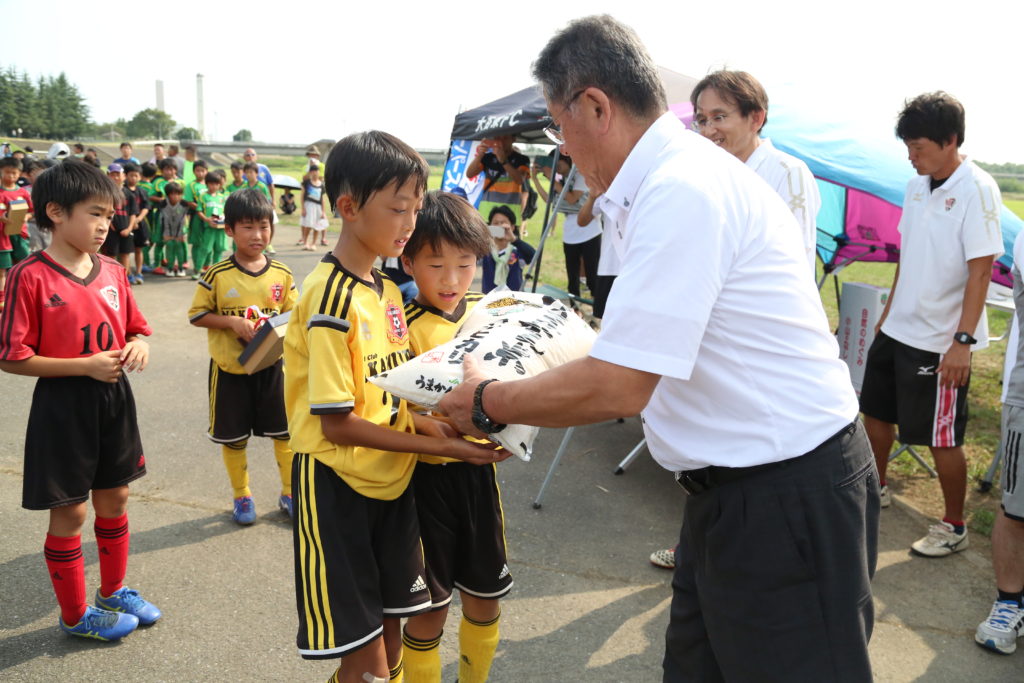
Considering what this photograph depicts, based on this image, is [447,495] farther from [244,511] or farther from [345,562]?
[244,511]

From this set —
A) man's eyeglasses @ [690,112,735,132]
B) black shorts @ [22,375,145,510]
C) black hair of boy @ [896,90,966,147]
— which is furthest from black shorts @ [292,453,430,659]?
black hair of boy @ [896,90,966,147]

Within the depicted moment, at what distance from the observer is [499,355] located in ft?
6.84

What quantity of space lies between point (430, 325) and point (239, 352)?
75.6 inches

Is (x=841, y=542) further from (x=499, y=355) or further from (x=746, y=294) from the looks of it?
(x=499, y=355)

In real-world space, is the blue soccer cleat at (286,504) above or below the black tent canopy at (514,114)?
below

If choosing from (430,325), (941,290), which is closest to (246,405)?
(430,325)

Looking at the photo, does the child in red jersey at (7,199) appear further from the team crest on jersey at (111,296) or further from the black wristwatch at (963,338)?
the black wristwatch at (963,338)

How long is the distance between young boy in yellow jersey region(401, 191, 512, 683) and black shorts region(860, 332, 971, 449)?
8.92ft

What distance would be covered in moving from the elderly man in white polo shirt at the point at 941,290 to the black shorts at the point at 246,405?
343cm

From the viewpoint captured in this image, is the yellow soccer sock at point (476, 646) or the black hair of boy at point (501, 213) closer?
the yellow soccer sock at point (476, 646)

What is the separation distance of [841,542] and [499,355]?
974mm

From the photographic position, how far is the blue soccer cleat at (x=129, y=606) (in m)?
3.15

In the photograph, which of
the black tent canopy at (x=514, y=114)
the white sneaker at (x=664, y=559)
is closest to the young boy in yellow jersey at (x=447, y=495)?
the white sneaker at (x=664, y=559)

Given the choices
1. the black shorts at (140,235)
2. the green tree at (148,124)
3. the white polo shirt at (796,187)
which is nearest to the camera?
the white polo shirt at (796,187)
